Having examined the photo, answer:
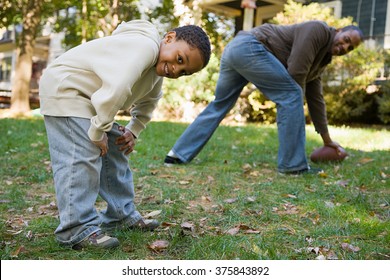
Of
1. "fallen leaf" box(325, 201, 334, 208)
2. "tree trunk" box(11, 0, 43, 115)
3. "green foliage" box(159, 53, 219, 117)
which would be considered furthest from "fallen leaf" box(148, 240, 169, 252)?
"tree trunk" box(11, 0, 43, 115)

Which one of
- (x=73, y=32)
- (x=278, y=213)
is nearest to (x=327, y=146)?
(x=278, y=213)

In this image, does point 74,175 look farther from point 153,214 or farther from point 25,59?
point 25,59

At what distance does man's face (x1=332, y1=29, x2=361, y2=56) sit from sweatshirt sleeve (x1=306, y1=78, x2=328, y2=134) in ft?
2.45

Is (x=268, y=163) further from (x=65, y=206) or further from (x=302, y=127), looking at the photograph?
(x=65, y=206)

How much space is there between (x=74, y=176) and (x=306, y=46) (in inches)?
114

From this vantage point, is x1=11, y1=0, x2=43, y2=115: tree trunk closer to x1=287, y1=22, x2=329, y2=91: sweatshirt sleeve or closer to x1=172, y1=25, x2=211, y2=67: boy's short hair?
x1=287, y1=22, x2=329, y2=91: sweatshirt sleeve

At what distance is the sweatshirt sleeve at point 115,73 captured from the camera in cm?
238

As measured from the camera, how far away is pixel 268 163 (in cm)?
571

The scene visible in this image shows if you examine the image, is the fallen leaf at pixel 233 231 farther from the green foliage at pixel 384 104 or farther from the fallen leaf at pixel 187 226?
the green foliage at pixel 384 104

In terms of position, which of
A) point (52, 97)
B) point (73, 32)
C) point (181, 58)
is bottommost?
point (73, 32)

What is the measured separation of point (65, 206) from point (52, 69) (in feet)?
2.52

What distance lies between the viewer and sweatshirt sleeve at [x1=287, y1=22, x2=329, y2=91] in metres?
4.63

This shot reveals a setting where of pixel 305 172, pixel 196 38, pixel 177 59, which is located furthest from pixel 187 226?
pixel 305 172

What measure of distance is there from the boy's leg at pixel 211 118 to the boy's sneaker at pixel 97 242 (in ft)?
9.11
